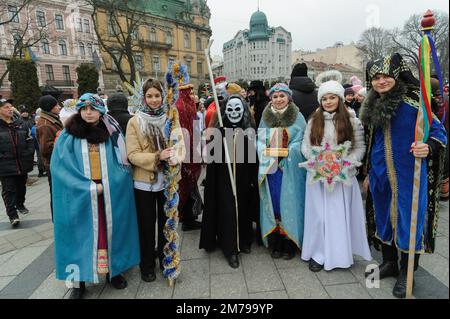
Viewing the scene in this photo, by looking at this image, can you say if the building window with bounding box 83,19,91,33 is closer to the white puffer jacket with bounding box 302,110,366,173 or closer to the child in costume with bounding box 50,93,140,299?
the child in costume with bounding box 50,93,140,299

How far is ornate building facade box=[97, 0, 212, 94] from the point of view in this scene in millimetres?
37406

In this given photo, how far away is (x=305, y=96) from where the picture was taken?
3.97 metres

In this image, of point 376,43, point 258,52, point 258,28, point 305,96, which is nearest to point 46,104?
point 305,96

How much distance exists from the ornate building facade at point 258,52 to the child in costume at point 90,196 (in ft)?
174

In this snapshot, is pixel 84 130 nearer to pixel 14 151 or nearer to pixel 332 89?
pixel 332 89

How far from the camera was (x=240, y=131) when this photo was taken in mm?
3127

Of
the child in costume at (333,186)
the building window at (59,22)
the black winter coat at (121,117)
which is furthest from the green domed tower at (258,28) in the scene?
the child in costume at (333,186)

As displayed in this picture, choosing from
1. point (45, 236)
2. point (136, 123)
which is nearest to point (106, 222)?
point (136, 123)

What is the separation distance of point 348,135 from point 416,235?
1.07 meters

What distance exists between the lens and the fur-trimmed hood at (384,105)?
7.92 ft

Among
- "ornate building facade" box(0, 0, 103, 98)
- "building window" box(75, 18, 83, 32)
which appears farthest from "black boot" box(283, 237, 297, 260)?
"building window" box(75, 18, 83, 32)
